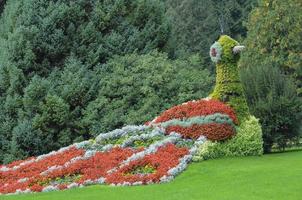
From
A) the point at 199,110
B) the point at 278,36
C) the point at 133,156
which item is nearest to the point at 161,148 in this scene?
the point at 133,156

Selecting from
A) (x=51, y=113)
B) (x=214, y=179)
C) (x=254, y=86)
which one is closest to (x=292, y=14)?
(x=254, y=86)

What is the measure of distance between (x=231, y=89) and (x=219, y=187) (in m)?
6.68

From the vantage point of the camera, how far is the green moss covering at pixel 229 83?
19.1 metres

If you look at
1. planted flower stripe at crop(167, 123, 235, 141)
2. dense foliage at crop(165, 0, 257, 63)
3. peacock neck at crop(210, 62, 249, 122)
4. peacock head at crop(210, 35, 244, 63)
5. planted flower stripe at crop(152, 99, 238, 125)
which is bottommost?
dense foliage at crop(165, 0, 257, 63)

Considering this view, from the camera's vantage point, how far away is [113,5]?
2712 cm

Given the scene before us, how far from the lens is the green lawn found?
1220 centimetres

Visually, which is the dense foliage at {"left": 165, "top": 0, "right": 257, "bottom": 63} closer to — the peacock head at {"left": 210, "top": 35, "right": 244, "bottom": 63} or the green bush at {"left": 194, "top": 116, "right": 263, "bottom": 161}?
the peacock head at {"left": 210, "top": 35, "right": 244, "bottom": 63}

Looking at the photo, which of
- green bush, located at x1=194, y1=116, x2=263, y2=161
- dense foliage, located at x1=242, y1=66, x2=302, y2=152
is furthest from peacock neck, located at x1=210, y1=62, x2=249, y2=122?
dense foliage, located at x1=242, y1=66, x2=302, y2=152

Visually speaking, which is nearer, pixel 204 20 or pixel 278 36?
pixel 278 36

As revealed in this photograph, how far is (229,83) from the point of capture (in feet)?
63.5

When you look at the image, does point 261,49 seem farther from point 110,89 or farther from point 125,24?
point 110,89

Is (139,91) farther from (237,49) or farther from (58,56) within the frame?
(237,49)

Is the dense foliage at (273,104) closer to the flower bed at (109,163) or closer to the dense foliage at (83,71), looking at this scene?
the dense foliage at (83,71)

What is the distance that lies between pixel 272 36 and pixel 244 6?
2631cm
